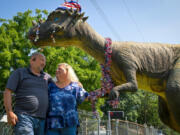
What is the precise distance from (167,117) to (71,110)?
1.71m

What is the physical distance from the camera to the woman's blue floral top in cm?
279

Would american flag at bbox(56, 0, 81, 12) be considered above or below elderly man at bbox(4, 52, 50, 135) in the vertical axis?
above

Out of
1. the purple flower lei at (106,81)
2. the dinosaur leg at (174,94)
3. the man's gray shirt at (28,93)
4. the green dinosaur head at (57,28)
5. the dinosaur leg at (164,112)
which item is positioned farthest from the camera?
the dinosaur leg at (164,112)

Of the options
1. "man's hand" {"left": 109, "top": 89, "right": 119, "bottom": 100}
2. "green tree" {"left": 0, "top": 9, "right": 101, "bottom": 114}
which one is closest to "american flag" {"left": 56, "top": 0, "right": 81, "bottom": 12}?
"man's hand" {"left": 109, "top": 89, "right": 119, "bottom": 100}

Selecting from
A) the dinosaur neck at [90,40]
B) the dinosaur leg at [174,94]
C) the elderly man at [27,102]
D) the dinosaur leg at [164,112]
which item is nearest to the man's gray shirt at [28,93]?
the elderly man at [27,102]

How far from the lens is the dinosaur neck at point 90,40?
3.18 m

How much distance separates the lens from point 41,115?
110 inches

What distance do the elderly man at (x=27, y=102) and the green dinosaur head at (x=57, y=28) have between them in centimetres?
51

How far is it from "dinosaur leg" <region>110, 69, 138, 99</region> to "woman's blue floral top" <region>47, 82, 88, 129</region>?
0.51 m

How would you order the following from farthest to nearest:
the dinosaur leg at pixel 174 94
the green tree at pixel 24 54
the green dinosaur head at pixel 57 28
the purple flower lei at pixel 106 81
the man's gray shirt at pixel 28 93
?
the green tree at pixel 24 54
the purple flower lei at pixel 106 81
the green dinosaur head at pixel 57 28
the dinosaur leg at pixel 174 94
the man's gray shirt at pixel 28 93

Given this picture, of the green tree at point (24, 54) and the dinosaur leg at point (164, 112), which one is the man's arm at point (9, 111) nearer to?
the dinosaur leg at point (164, 112)

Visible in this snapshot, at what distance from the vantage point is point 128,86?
2873mm

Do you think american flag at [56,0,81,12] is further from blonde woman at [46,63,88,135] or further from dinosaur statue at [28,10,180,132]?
blonde woman at [46,63,88,135]

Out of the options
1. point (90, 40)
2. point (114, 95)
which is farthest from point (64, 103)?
point (90, 40)
